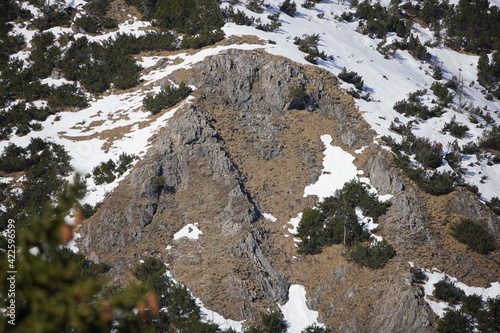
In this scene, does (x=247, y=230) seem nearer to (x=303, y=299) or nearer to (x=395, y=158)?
(x=303, y=299)

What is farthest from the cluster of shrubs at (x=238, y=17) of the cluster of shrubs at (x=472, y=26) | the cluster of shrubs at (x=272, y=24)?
the cluster of shrubs at (x=472, y=26)

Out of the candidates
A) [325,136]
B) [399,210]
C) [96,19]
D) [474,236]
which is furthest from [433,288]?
[96,19]

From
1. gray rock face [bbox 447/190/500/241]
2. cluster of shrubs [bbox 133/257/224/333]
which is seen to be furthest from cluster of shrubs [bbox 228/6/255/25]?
cluster of shrubs [bbox 133/257/224/333]

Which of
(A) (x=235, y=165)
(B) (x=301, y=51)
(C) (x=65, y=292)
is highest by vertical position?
(C) (x=65, y=292)

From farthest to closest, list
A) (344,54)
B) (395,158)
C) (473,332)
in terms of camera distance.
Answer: (344,54), (395,158), (473,332)

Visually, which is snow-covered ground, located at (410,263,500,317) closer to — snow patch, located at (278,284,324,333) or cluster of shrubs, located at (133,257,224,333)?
snow patch, located at (278,284,324,333)

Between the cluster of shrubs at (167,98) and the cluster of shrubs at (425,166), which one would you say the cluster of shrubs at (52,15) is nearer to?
the cluster of shrubs at (167,98)

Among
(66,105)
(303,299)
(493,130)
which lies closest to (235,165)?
(303,299)
